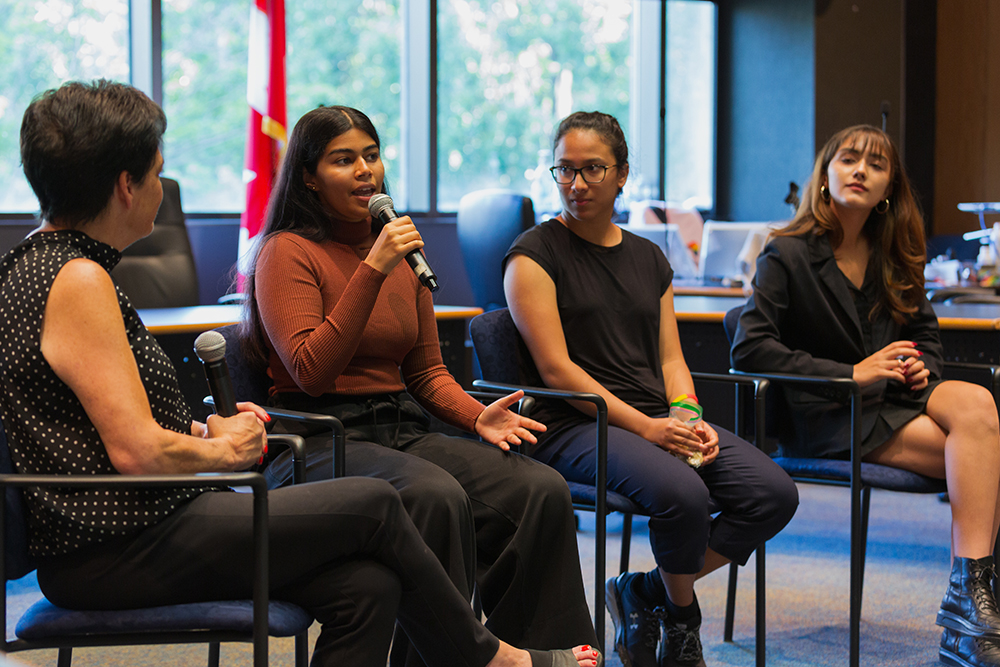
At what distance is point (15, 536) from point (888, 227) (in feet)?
6.77

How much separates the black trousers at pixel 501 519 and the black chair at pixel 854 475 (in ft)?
2.10

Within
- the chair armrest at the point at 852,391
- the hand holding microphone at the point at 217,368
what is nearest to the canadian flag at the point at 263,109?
the chair armrest at the point at 852,391

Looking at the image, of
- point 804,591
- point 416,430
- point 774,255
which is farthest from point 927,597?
point 416,430

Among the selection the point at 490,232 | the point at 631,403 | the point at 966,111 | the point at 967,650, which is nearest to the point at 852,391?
the point at 631,403

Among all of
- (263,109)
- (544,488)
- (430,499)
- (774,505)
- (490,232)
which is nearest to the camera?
(430,499)

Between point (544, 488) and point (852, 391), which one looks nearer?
point (544, 488)

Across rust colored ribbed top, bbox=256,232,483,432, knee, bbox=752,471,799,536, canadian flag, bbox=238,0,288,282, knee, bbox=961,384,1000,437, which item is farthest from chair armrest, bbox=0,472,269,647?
canadian flag, bbox=238,0,288,282

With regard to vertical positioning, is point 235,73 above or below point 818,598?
above

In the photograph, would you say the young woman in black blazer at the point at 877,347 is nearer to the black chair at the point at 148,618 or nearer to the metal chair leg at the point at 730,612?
the metal chair leg at the point at 730,612

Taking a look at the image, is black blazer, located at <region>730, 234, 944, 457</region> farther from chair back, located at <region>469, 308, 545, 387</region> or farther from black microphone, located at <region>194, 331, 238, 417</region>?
black microphone, located at <region>194, 331, 238, 417</region>

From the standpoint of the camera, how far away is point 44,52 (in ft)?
15.6

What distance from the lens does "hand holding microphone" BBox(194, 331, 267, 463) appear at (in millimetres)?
1400

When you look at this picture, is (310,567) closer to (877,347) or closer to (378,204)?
(378,204)

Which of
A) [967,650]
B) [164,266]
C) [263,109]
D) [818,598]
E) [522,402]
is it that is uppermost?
[263,109]
